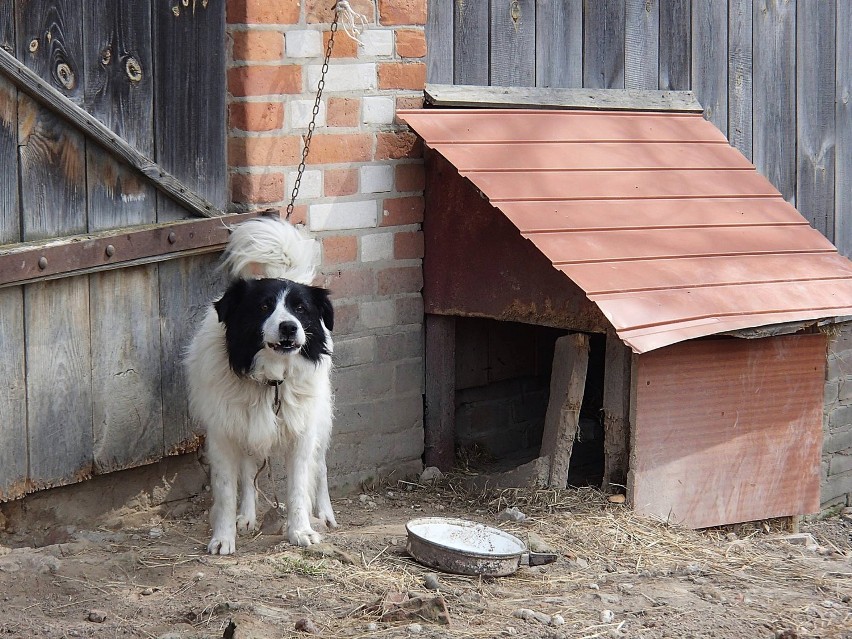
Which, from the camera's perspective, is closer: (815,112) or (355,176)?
(355,176)

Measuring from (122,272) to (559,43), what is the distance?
2744 millimetres

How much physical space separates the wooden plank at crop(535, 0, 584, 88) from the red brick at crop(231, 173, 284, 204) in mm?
1732

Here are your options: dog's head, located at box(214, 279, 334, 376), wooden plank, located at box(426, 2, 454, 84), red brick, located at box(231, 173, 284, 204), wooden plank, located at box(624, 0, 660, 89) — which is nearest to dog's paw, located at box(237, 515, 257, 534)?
dog's head, located at box(214, 279, 334, 376)

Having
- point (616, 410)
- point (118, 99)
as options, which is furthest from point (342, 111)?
point (616, 410)

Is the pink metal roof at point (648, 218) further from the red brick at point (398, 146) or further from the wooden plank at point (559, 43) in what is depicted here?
the wooden plank at point (559, 43)

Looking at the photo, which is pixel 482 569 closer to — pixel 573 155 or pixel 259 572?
pixel 259 572

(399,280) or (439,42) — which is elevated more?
(439,42)

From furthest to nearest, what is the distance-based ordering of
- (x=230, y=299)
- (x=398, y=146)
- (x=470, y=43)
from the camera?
1. (x=470, y=43)
2. (x=398, y=146)
3. (x=230, y=299)

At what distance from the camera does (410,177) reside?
5.71 m

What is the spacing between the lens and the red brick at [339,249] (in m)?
5.39

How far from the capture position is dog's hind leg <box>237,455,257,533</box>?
503 centimetres

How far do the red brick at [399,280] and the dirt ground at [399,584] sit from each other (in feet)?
3.66

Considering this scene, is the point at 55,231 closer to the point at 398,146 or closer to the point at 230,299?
the point at 230,299

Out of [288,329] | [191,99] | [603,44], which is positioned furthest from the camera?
[603,44]
